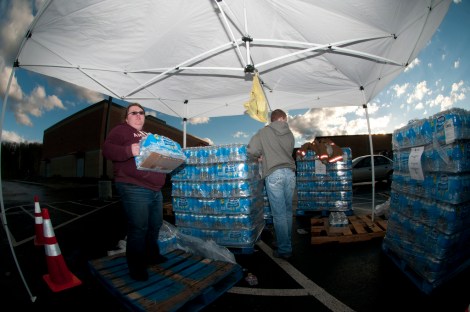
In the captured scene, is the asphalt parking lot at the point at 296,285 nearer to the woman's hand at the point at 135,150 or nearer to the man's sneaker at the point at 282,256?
the man's sneaker at the point at 282,256

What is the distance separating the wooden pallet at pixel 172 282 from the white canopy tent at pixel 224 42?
345 cm

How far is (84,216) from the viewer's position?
8.77 metres

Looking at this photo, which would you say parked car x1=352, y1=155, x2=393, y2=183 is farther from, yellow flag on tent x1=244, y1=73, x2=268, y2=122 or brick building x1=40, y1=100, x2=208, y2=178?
brick building x1=40, y1=100, x2=208, y2=178

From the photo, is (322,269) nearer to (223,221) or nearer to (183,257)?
(223,221)

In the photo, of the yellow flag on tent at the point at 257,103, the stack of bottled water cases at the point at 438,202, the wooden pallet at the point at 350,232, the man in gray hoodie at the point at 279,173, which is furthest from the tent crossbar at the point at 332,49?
the wooden pallet at the point at 350,232

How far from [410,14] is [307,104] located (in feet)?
13.5

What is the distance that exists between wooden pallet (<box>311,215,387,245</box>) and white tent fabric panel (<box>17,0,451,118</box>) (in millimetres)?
3713

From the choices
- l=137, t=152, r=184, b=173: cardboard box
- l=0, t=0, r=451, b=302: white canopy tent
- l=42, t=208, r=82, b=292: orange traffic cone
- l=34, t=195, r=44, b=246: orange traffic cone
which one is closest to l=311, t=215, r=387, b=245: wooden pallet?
l=137, t=152, r=184, b=173: cardboard box

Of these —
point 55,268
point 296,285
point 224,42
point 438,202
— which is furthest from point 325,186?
point 55,268

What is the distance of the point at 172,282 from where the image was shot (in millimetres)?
2910

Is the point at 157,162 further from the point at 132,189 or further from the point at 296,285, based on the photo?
the point at 296,285

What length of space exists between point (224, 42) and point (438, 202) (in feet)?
15.5

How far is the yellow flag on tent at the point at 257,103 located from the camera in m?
4.85

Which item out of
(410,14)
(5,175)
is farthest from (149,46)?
(5,175)
